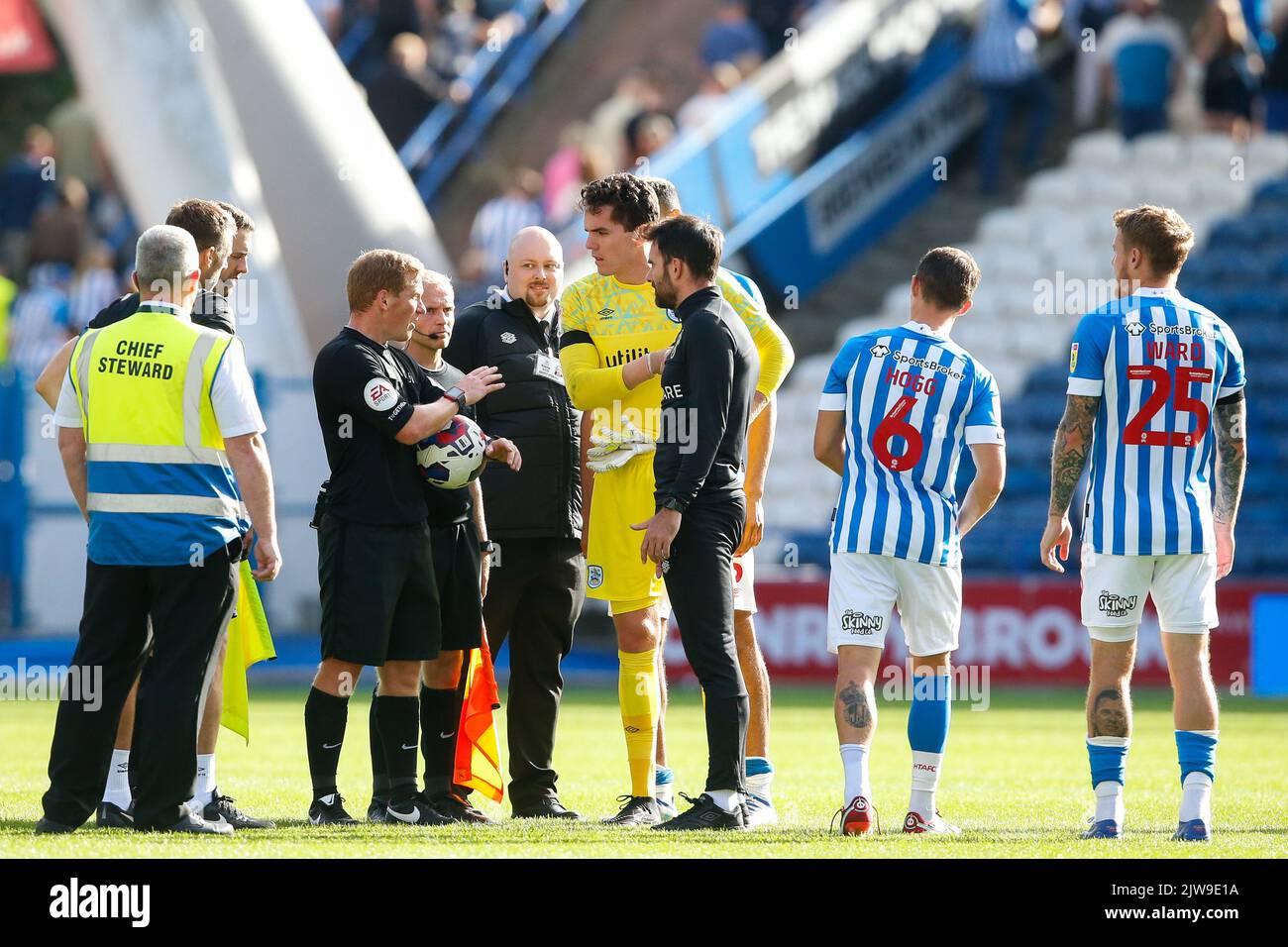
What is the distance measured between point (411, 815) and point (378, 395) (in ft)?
5.46

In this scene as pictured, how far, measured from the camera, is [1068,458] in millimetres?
7391

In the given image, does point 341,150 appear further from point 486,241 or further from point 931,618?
point 931,618

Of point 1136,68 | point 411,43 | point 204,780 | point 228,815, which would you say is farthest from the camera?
point 411,43

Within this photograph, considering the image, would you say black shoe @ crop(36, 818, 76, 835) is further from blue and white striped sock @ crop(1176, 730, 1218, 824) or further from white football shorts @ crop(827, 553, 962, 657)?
blue and white striped sock @ crop(1176, 730, 1218, 824)

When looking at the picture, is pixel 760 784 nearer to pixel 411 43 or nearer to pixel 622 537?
pixel 622 537

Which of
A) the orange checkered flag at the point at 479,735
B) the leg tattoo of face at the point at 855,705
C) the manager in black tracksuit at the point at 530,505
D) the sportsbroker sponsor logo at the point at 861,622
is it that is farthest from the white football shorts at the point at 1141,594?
the orange checkered flag at the point at 479,735

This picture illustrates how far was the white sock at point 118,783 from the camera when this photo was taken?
7629 mm

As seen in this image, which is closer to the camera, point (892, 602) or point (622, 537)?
point (892, 602)

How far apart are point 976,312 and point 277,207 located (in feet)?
23.9

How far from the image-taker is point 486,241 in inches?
792

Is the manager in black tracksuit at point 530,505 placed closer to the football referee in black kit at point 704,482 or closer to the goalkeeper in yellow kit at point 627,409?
the goalkeeper in yellow kit at point 627,409

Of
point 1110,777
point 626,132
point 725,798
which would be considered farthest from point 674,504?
point 626,132

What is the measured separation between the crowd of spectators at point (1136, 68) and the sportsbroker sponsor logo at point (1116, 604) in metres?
12.9
